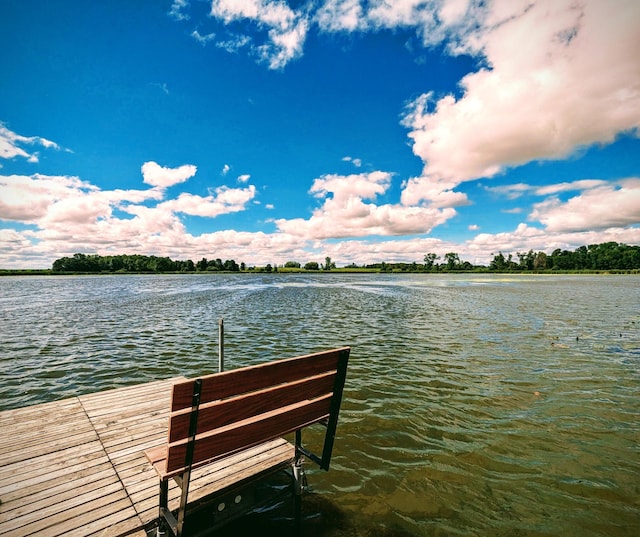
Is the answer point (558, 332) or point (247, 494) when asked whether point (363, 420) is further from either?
point (558, 332)

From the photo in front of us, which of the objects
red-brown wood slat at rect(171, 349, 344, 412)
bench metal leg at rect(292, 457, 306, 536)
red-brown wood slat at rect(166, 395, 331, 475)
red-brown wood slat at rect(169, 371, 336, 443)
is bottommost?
bench metal leg at rect(292, 457, 306, 536)

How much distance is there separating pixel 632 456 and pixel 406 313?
2292 centimetres

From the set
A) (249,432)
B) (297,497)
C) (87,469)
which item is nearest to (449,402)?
(297,497)

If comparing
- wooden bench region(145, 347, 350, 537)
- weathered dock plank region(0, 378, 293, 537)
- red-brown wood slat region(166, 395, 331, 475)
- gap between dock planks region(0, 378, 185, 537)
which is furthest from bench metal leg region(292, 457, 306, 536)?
gap between dock planks region(0, 378, 185, 537)

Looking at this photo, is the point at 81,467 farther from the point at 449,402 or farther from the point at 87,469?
the point at 449,402

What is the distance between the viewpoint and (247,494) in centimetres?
463

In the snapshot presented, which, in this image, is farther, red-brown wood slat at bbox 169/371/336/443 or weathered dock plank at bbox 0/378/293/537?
weathered dock plank at bbox 0/378/293/537

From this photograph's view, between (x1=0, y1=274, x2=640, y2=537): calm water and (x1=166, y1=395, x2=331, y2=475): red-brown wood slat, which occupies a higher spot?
(x1=166, y1=395, x2=331, y2=475): red-brown wood slat

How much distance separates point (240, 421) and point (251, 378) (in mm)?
681

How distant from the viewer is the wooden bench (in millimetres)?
3410

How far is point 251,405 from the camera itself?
3896 millimetres

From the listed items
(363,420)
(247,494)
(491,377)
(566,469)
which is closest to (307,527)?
(247,494)

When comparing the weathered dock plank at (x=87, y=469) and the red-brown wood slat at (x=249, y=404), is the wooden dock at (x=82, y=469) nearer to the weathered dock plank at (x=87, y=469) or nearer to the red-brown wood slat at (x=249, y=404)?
the weathered dock plank at (x=87, y=469)

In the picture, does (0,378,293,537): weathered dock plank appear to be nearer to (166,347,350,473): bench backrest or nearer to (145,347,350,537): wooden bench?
(145,347,350,537): wooden bench
